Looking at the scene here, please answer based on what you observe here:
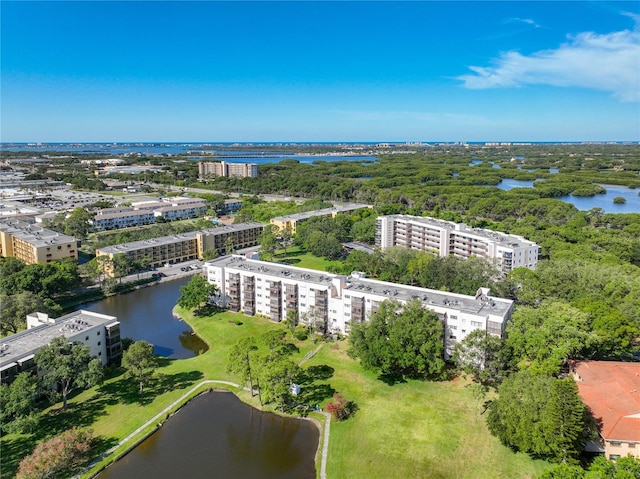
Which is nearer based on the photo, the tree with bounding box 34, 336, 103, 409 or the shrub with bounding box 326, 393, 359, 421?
the tree with bounding box 34, 336, 103, 409

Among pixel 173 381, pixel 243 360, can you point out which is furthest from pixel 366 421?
pixel 173 381

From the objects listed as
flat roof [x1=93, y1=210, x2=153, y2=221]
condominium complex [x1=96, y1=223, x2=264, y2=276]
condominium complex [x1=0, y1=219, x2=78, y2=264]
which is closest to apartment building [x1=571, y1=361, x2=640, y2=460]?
condominium complex [x1=96, y1=223, x2=264, y2=276]

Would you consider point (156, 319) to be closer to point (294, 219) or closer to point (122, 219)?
point (294, 219)

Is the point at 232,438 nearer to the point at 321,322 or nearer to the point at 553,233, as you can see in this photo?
the point at 321,322

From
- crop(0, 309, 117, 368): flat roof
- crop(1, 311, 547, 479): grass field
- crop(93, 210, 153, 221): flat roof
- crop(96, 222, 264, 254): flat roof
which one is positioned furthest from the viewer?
crop(93, 210, 153, 221): flat roof

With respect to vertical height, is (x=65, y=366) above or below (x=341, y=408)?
above

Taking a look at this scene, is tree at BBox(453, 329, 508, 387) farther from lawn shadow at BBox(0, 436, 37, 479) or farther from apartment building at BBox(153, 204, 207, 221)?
apartment building at BBox(153, 204, 207, 221)
